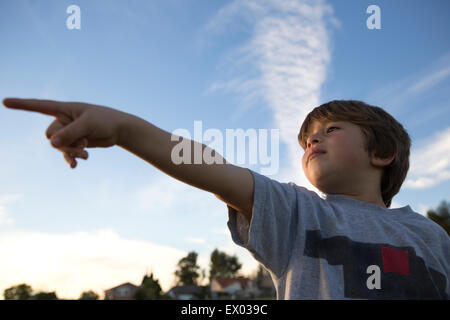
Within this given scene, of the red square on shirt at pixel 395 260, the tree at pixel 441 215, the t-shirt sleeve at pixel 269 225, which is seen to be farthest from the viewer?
the tree at pixel 441 215

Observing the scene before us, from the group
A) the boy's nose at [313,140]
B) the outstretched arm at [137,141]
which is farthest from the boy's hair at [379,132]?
the outstretched arm at [137,141]

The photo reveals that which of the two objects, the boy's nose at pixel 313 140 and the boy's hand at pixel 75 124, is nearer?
the boy's hand at pixel 75 124

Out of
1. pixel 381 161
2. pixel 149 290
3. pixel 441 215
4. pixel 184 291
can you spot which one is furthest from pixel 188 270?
pixel 381 161

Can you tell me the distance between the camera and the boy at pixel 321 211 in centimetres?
135

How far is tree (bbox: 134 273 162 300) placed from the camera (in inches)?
1569

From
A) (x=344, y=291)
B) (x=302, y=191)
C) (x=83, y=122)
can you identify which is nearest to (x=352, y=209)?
(x=302, y=191)

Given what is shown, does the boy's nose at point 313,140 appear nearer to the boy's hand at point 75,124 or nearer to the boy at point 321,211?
the boy at point 321,211

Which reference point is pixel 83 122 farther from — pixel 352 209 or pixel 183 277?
pixel 183 277

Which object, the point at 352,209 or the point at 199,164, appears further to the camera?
the point at 352,209

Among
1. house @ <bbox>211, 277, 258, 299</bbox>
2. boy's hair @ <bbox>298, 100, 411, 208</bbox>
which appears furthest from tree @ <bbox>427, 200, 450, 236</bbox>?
house @ <bbox>211, 277, 258, 299</bbox>

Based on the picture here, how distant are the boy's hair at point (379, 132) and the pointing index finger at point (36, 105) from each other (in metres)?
1.92

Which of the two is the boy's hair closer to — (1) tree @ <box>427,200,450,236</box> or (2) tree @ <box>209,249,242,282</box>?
(1) tree @ <box>427,200,450,236</box>
